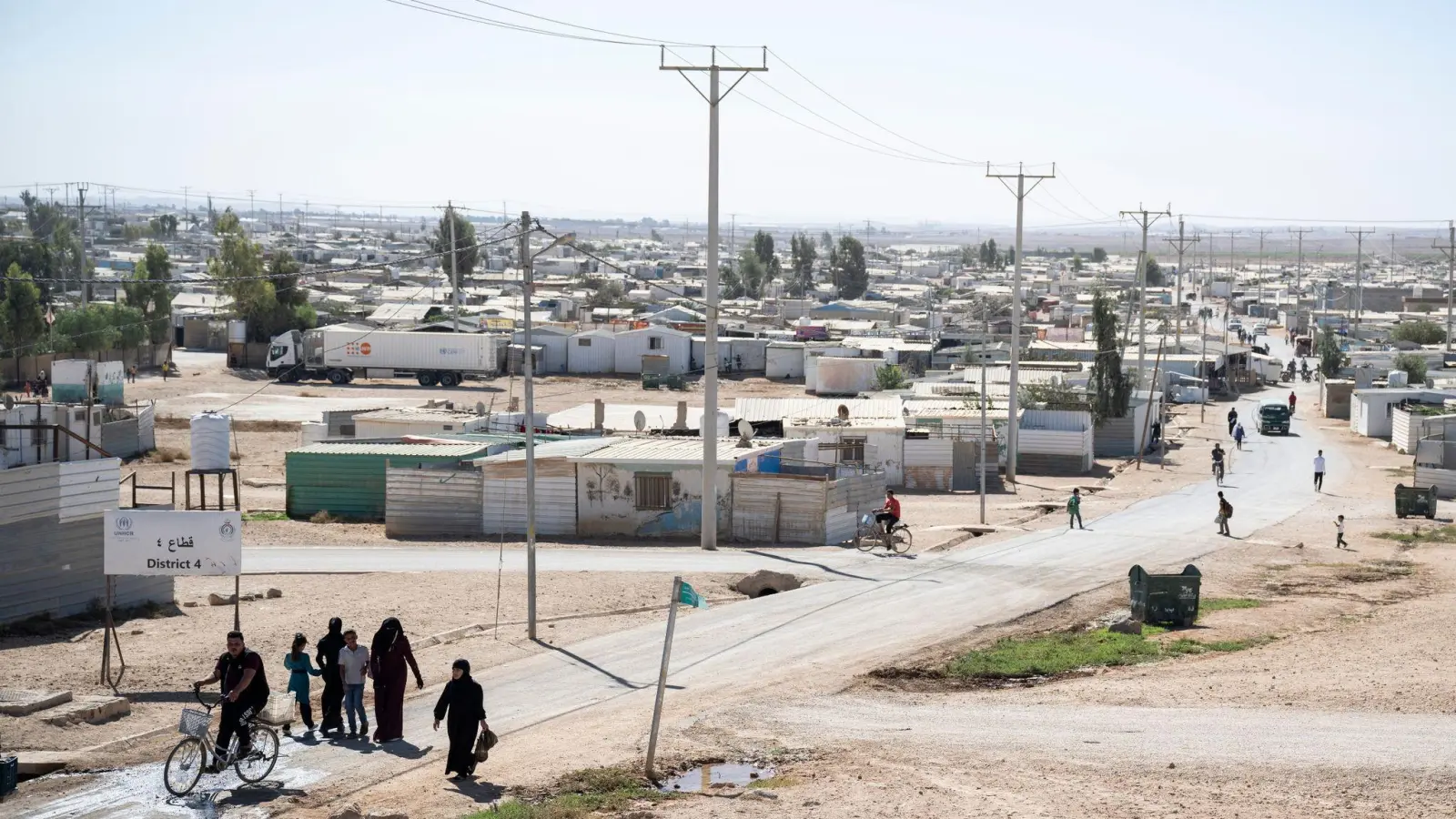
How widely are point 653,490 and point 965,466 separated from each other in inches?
560

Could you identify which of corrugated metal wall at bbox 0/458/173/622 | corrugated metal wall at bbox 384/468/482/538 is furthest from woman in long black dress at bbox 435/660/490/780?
corrugated metal wall at bbox 384/468/482/538

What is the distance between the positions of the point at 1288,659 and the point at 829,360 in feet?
153

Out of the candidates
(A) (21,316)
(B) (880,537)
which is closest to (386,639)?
(B) (880,537)

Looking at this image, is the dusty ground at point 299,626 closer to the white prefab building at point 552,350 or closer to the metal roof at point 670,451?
the metal roof at point 670,451

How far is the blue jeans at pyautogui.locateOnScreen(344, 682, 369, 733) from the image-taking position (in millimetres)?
15547

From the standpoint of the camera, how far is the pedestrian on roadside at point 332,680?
15.6m

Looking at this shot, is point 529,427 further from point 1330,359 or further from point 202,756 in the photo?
point 1330,359

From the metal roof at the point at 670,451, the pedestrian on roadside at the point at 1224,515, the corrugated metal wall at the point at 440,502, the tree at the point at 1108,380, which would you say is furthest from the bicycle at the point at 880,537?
the tree at the point at 1108,380

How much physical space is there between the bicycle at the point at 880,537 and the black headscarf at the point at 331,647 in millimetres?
15897

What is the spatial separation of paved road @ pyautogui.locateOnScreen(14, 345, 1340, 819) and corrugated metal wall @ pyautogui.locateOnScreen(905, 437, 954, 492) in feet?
22.0

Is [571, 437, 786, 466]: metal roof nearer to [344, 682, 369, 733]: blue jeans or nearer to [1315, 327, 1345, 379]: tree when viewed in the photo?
[344, 682, 369, 733]: blue jeans

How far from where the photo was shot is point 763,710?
17.1 m

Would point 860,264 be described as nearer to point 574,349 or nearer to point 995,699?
point 574,349

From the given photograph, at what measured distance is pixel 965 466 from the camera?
142ft
